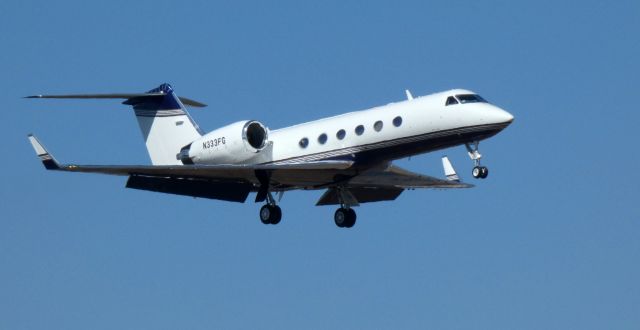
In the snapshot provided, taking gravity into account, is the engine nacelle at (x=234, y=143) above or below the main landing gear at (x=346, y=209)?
above

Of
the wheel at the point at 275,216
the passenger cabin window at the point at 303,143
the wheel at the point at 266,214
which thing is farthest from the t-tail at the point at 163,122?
the passenger cabin window at the point at 303,143

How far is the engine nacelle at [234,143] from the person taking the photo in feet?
113

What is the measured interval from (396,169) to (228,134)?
4208mm

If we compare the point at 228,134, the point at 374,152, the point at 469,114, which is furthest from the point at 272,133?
the point at 469,114

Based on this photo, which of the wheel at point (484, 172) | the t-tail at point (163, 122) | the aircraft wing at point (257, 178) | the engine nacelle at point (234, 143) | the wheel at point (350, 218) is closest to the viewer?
the wheel at point (484, 172)

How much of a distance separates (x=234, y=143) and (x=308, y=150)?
1919mm

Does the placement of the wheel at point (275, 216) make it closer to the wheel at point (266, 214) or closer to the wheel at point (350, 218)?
the wheel at point (266, 214)

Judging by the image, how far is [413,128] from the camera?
1267 inches

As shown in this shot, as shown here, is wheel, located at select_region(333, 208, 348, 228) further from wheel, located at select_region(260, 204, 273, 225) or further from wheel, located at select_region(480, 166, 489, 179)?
wheel, located at select_region(480, 166, 489, 179)

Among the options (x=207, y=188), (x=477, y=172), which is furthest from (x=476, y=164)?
(x=207, y=188)

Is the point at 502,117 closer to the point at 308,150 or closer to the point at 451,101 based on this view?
the point at 451,101

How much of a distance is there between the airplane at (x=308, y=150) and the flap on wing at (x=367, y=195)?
0.03m

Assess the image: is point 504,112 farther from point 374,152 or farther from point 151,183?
point 151,183

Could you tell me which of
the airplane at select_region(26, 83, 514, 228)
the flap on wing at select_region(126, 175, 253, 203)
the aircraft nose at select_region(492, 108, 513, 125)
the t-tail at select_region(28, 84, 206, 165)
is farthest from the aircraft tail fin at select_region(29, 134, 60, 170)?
the aircraft nose at select_region(492, 108, 513, 125)
